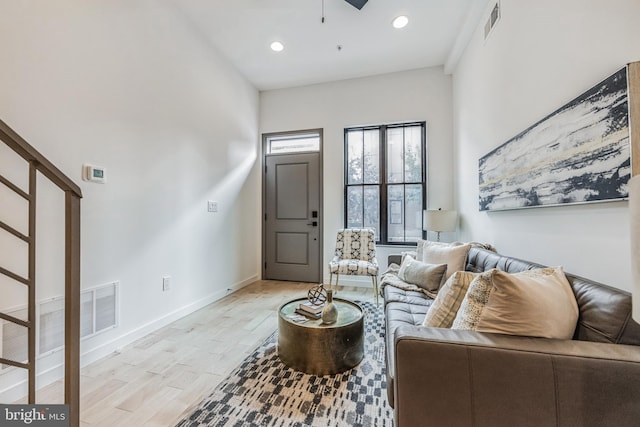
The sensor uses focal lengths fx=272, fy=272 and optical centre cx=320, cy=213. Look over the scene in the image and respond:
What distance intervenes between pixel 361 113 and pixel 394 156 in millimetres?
812

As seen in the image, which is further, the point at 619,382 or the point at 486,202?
the point at 486,202

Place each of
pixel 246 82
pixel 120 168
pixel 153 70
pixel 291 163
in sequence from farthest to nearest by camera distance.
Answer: pixel 291 163, pixel 246 82, pixel 153 70, pixel 120 168

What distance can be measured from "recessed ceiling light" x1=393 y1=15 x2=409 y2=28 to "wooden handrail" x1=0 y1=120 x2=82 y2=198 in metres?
3.17

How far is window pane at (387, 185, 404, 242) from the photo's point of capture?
3975mm

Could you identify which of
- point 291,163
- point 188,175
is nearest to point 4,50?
point 188,175

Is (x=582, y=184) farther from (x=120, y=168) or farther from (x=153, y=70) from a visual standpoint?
(x=153, y=70)

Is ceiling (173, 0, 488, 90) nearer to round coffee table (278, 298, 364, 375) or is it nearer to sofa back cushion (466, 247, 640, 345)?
sofa back cushion (466, 247, 640, 345)

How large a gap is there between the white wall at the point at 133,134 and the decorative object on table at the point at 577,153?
3003 millimetres

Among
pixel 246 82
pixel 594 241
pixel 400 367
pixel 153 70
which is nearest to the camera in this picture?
pixel 400 367

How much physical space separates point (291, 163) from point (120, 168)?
250 centimetres

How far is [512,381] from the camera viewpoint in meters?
0.86

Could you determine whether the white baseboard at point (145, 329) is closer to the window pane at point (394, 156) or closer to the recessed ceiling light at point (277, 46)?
the window pane at point (394, 156)

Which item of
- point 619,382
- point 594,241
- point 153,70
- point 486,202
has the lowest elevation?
point 619,382

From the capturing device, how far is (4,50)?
5.03 ft
